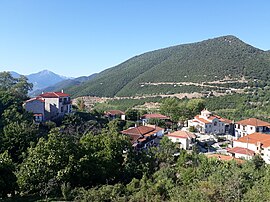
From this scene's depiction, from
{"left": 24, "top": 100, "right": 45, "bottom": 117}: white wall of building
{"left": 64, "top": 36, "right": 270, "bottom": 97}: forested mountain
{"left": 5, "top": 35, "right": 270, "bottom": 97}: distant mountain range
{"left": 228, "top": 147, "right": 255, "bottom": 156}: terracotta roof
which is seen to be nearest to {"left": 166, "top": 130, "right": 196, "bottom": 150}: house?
{"left": 228, "top": 147, "right": 255, "bottom": 156}: terracotta roof

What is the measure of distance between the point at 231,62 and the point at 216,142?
5658 cm

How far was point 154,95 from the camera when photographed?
274 feet

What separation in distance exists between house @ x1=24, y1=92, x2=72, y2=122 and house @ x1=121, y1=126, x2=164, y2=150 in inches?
364

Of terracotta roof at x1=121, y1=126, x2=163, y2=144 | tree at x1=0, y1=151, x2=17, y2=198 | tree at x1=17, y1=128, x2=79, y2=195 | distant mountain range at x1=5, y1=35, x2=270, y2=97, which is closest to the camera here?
tree at x1=0, y1=151, x2=17, y2=198

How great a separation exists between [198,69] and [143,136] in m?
60.2

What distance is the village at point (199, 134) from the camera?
3369cm

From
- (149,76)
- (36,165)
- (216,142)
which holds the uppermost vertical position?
(149,76)

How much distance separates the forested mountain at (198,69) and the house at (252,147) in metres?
43.8

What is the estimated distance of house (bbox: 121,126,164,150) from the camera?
34506mm

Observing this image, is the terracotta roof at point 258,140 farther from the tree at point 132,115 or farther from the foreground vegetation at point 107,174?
the tree at point 132,115

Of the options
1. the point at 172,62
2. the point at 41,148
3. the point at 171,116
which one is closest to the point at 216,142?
the point at 171,116

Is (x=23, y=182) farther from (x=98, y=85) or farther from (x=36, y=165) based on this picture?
(x=98, y=85)

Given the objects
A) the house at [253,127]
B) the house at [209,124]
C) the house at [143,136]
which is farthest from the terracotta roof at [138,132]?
the house at [253,127]

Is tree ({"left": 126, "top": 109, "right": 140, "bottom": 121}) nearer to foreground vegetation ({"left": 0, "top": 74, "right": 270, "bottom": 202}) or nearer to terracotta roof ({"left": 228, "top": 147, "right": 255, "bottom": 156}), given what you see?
terracotta roof ({"left": 228, "top": 147, "right": 255, "bottom": 156})
